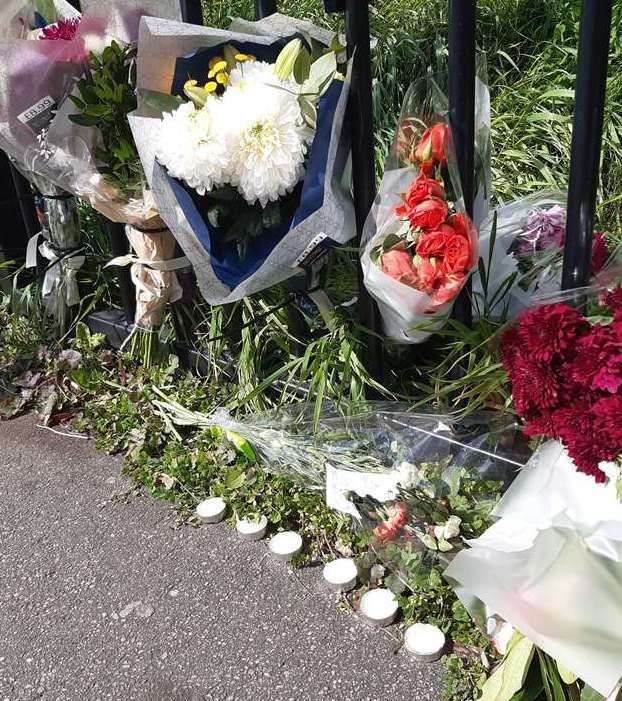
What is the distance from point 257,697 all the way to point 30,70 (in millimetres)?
1963

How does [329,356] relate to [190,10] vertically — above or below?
below

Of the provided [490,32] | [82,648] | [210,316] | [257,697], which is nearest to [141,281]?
[210,316]

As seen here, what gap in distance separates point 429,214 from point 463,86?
1.06 ft

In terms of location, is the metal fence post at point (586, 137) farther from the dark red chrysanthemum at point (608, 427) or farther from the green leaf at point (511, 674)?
the green leaf at point (511, 674)

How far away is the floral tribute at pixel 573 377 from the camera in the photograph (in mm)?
1593

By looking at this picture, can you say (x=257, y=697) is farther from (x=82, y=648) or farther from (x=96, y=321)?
(x=96, y=321)

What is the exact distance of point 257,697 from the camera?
1.85 metres

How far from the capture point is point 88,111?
7.93ft

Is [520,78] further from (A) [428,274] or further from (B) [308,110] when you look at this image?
(A) [428,274]

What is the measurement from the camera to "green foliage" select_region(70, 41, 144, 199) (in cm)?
243

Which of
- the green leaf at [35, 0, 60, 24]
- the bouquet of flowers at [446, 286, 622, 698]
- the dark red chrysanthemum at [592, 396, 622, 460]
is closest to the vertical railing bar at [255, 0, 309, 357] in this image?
the green leaf at [35, 0, 60, 24]

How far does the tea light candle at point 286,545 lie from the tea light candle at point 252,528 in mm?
50

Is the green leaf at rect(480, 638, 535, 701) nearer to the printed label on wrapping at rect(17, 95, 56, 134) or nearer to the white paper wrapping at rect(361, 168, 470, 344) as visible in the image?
the white paper wrapping at rect(361, 168, 470, 344)

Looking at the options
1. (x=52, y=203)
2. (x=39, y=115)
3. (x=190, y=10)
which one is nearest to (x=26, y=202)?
(x=52, y=203)
